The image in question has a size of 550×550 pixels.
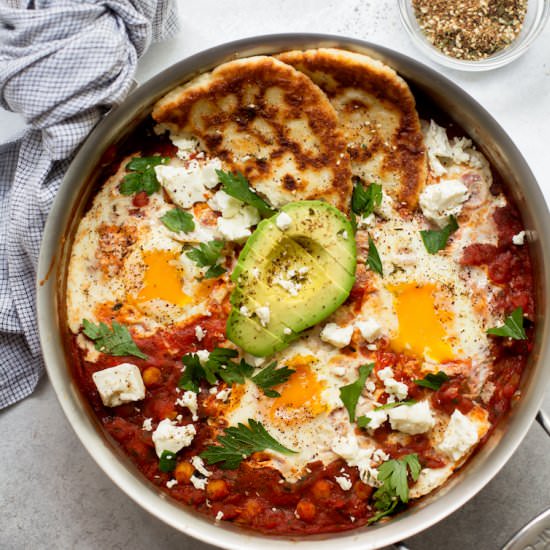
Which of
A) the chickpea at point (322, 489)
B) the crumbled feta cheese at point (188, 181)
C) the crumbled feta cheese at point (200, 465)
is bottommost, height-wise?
the crumbled feta cheese at point (200, 465)

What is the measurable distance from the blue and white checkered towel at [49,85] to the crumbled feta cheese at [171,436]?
100cm

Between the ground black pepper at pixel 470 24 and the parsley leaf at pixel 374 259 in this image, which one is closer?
the parsley leaf at pixel 374 259

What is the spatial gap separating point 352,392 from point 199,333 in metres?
0.91

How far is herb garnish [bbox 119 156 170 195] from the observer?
4031mm

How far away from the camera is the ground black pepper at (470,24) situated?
436cm

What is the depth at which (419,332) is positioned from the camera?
3.91m

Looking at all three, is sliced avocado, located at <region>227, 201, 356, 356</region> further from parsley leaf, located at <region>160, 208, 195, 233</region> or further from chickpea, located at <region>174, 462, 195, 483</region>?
chickpea, located at <region>174, 462, 195, 483</region>

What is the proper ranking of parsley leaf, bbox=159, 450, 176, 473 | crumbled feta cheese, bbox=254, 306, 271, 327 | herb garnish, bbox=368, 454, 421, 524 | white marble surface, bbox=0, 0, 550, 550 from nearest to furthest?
crumbled feta cheese, bbox=254, 306, 271, 327 → herb garnish, bbox=368, 454, 421, 524 → parsley leaf, bbox=159, 450, 176, 473 → white marble surface, bbox=0, 0, 550, 550

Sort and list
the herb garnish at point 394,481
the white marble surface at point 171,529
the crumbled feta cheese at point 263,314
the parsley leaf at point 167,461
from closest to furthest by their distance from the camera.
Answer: the crumbled feta cheese at point 263,314
the herb garnish at point 394,481
the parsley leaf at point 167,461
the white marble surface at point 171,529

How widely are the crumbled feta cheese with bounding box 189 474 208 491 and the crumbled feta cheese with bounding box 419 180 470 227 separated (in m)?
1.96

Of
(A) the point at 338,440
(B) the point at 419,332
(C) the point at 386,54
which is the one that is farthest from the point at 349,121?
(A) the point at 338,440

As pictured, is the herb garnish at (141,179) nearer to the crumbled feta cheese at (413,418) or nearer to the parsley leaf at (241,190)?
the parsley leaf at (241,190)

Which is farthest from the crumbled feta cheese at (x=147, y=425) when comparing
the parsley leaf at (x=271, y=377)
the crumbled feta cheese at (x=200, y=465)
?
the parsley leaf at (x=271, y=377)

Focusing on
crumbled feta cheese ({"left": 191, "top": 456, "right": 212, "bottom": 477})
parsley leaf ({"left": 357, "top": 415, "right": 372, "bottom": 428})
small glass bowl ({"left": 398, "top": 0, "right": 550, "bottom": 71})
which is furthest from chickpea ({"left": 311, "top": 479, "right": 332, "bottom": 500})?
small glass bowl ({"left": 398, "top": 0, "right": 550, "bottom": 71})
